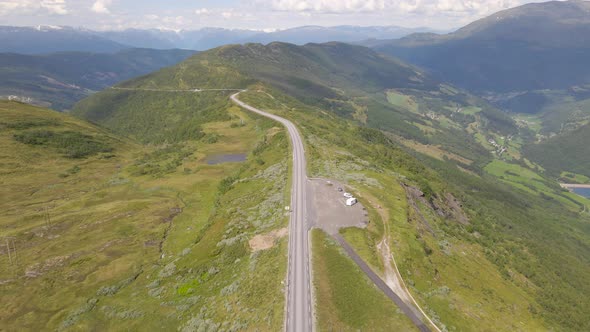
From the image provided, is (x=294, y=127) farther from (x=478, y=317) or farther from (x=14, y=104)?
(x=14, y=104)

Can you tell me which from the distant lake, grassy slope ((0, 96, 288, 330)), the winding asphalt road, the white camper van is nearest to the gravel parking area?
the white camper van

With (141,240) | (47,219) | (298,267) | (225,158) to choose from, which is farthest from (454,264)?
(47,219)

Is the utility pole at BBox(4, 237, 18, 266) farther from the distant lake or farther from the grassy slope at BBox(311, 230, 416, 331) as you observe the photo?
the distant lake

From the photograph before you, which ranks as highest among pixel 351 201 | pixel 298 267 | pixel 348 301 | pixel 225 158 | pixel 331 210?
pixel 351 201

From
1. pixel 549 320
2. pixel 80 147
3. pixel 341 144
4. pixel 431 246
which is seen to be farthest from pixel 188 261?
pixel 80 147

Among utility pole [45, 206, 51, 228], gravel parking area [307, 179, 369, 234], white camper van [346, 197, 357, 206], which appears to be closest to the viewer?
gravel parking area [307, 179, 369, 234]

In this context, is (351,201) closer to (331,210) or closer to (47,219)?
(331,210)
